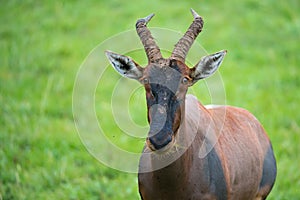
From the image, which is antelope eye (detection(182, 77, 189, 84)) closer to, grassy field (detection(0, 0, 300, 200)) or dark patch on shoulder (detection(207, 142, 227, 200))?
dark patch on shoulder (detection(207, 142, 227, 200))

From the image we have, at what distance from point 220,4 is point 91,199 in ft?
25.7

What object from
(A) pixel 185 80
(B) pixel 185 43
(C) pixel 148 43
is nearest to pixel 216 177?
(A) pixel 185 80

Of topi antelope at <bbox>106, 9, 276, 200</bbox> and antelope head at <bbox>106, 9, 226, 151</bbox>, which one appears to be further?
topi antelope at <bbox>106, 9, 276, 200</bbox>

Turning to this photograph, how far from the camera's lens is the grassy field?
8.09m

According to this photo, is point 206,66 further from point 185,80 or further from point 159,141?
point 159,141

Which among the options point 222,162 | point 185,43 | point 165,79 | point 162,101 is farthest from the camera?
point 222,162

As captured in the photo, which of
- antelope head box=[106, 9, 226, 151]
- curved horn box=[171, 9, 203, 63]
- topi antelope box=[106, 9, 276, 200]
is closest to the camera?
antelope head box=[106, 9, 226, 151]

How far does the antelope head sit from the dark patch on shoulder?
624 mm

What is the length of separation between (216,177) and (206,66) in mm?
1076

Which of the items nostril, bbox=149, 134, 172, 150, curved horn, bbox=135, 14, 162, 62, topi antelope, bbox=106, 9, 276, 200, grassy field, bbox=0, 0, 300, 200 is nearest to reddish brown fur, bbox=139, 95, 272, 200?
topi antelope, bbox=106, 9, 276, 200

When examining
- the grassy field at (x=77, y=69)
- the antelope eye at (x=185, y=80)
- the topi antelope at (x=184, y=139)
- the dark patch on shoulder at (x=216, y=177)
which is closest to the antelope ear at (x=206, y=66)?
the topi antelope at (x=184, y=139)

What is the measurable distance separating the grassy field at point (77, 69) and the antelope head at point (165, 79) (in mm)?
2605

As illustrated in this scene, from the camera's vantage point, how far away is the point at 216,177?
5.80 meters

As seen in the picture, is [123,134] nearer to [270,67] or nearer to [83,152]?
[83,152]
